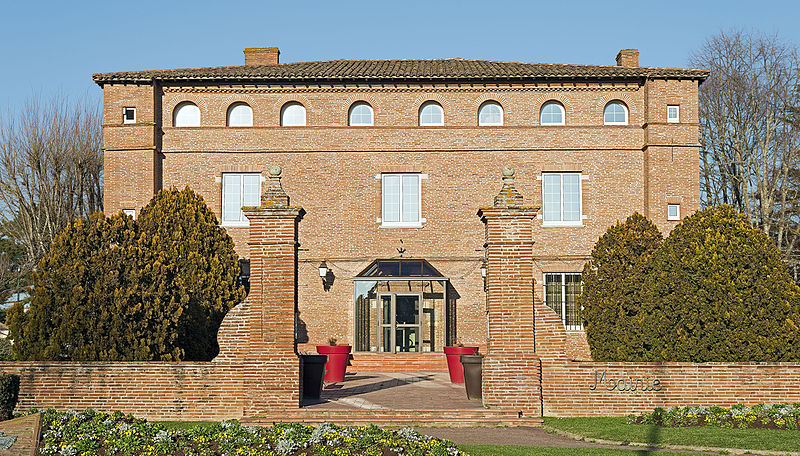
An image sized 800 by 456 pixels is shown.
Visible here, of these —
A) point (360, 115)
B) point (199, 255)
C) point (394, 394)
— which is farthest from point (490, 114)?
point (394, 394)

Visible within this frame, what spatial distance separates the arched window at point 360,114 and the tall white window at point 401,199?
77.0 inches

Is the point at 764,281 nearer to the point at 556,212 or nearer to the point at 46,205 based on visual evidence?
the point at 556,212

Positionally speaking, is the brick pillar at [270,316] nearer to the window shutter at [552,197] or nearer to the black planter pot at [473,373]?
the black planter pot at [473,373]

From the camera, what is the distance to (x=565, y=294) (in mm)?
26078

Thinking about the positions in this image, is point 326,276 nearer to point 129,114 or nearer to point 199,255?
point 199,255

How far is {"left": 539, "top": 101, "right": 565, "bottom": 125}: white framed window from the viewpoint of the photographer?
26922 mm

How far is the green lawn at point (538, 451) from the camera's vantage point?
34.5 ft

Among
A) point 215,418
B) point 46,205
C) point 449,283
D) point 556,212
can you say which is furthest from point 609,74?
point 46,205

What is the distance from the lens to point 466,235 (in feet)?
86.8

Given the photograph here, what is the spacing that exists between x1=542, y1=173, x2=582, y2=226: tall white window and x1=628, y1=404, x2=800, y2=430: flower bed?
13.3 metres

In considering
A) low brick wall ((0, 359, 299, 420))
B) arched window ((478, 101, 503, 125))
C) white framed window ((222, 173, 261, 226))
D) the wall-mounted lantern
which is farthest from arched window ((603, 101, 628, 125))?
low brick wall ((0, 359, 299, 420))

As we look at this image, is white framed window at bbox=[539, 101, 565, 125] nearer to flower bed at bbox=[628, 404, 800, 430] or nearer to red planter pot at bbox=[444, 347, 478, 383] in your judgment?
red planter pot at bbox=[444, 347, 478, 383]

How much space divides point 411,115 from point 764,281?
1414 centimetres

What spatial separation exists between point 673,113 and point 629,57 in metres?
3.43
